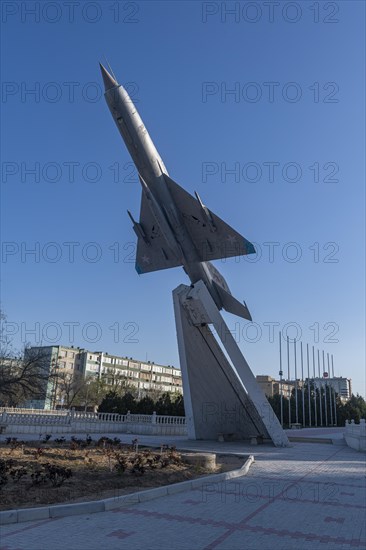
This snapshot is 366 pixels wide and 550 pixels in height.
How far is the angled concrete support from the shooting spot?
2006cm

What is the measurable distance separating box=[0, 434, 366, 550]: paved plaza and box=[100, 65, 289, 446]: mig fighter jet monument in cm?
1099

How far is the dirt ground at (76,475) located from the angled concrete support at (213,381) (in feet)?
22.1

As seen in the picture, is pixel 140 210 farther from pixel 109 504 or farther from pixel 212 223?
pixel 109 504

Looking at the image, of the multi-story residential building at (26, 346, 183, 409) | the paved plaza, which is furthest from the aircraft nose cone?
the multi-story residential building at (26, 346, 183, 409)

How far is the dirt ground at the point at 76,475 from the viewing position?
7.29 metres

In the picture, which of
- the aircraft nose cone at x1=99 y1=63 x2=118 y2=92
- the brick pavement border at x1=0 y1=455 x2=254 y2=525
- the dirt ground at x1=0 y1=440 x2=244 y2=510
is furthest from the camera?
the aircraft nose cone at x1=99 y1=63 x2=118 y2=92

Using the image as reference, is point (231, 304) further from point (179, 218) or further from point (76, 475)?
point (76, 475)

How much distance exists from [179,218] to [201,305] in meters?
4.31

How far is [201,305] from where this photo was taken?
20.9 meters

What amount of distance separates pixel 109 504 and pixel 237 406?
1615cm

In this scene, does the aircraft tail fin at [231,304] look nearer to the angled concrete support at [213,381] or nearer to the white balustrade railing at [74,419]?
the angled concrete support at [213,381]

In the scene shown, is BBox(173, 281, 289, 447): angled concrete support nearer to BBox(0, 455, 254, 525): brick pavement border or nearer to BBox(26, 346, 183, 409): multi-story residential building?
BBox(0, 455, 254, 525): brick pavement border

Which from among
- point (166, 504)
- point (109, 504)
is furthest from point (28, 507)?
point (166, 504)

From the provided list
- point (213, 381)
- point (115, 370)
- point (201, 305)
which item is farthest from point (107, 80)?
point (115, 370)
